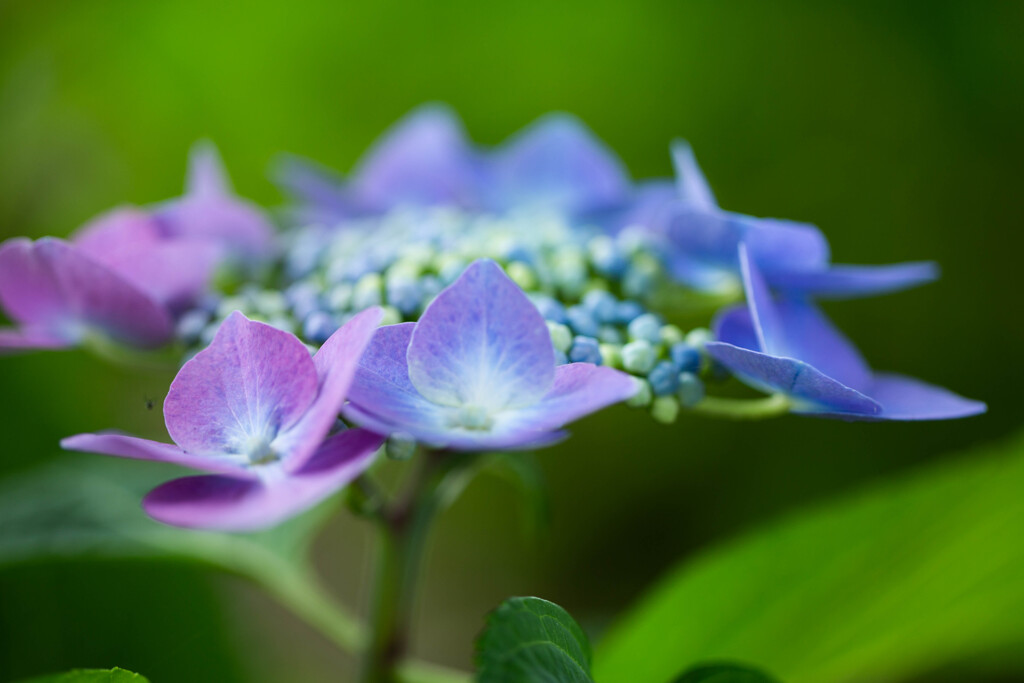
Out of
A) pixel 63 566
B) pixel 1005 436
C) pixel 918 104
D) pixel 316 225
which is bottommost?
pixel 63 566

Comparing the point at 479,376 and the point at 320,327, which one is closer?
the point at 479,376

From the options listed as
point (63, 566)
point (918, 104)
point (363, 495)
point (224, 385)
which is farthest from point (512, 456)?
point (918, 104)

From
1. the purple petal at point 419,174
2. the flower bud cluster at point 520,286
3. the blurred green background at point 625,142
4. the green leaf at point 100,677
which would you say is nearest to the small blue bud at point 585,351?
the flower bud cluster at point 520,286

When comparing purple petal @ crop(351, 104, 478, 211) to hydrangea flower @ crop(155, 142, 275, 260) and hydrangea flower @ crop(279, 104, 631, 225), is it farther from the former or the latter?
hydrangea flower @ crop(155, 142, 275, 260)

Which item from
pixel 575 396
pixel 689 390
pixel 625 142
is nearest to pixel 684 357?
pixel 689 390

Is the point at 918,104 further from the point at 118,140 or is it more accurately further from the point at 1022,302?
the point at 118,140

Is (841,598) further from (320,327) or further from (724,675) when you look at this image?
(320,327)

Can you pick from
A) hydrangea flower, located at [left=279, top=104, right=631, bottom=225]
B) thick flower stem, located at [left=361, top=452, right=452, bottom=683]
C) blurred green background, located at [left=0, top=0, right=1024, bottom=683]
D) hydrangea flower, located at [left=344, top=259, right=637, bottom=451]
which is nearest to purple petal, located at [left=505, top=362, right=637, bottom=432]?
hydrangea flower, located at [left=344, top=259, right=637, bottom=451]
